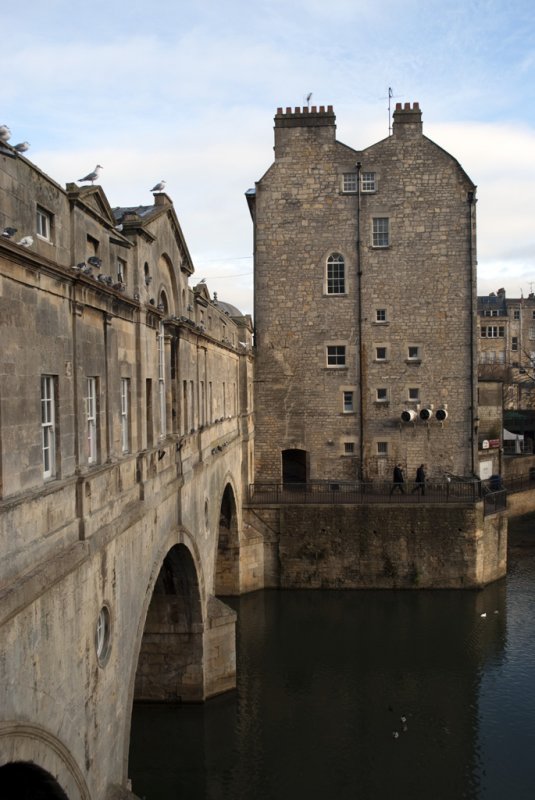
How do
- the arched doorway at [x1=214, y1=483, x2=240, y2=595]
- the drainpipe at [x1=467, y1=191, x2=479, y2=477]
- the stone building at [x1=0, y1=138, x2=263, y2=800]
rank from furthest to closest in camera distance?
the drainpipe at [x1=467, y1=191, x2=479, y2=477] → the arched doorway at [x1=214, y1=483, x2=240, y2=595] → the stone building at [x1=0, y1=138, x2=263, y2=800]

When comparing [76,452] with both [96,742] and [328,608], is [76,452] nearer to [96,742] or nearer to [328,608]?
[96,742]

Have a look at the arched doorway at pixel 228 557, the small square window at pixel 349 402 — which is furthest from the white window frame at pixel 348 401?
the arched doorway at pixel 228 557

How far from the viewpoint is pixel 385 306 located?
32.3 metres

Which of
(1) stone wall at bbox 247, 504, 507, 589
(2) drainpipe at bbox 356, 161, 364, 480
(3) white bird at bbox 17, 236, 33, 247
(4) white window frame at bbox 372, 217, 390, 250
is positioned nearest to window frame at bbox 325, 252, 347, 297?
(2) drainpipe at bbox 356, 161, 364, 480

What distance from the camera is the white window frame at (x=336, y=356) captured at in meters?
32.5

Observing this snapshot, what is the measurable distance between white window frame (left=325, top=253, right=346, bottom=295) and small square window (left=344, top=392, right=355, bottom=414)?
14.8 ft

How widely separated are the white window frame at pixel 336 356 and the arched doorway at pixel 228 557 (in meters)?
8.55

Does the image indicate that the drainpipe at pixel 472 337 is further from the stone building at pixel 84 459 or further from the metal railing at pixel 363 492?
the stone building at pixel 84 459

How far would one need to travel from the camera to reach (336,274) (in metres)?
32.4

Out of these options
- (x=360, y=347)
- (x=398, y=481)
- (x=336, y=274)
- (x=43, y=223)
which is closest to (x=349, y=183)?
(x=336, y=274)

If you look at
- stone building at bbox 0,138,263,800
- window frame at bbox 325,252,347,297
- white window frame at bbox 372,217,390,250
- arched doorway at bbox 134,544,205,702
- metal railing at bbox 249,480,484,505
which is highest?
white window frame at bbox 372,217,390,250

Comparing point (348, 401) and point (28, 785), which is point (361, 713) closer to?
point (28, 785)

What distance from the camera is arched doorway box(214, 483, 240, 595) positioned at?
92.2 ft

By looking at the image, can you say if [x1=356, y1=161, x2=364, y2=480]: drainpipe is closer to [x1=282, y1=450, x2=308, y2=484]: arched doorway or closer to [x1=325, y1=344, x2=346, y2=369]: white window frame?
[x1=325, y1=344, x2=346, y2=369]: white window frame
